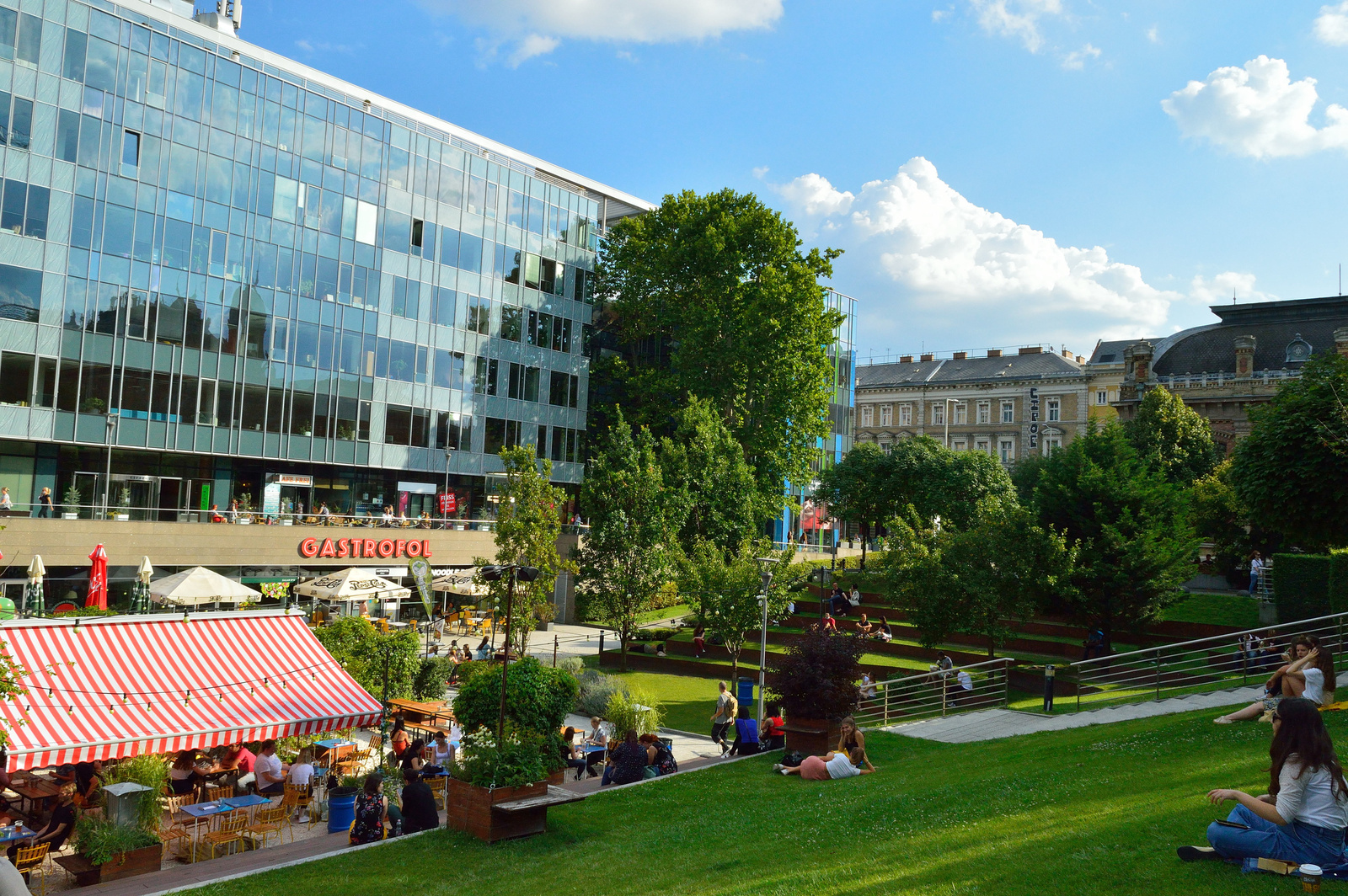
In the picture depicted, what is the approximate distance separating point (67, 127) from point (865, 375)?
80962mm

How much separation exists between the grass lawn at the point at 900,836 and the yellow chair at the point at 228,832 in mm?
2043

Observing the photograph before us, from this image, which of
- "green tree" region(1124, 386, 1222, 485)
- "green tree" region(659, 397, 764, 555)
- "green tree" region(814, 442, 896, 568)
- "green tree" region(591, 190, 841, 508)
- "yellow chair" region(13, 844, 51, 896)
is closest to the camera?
"yellow chair" region(13, 844, 51, 896)

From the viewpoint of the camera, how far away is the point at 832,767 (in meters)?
15.5

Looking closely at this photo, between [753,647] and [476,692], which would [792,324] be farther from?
[476,692]

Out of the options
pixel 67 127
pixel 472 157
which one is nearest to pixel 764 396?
pixel 472 157

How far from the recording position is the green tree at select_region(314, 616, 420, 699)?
21.1 metres

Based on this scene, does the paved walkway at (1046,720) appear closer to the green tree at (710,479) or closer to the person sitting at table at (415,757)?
the person sitting at table at (415,757)

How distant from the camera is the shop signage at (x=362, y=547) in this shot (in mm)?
37688

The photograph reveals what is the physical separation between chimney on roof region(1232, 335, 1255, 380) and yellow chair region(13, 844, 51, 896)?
2953 inches

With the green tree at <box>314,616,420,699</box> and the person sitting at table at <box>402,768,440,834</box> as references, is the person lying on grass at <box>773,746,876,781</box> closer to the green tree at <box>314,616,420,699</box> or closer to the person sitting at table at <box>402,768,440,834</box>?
the person sitting at table at <box>402,768,440,834</box>

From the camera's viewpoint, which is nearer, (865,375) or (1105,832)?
(1105,832)

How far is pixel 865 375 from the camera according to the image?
10219 cm

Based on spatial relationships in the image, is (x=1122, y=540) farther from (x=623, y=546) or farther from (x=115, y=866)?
(x=115, y=866)

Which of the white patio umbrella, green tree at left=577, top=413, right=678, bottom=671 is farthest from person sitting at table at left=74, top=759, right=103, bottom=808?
green tree at left=577, top=413, right=678, bottom=671
